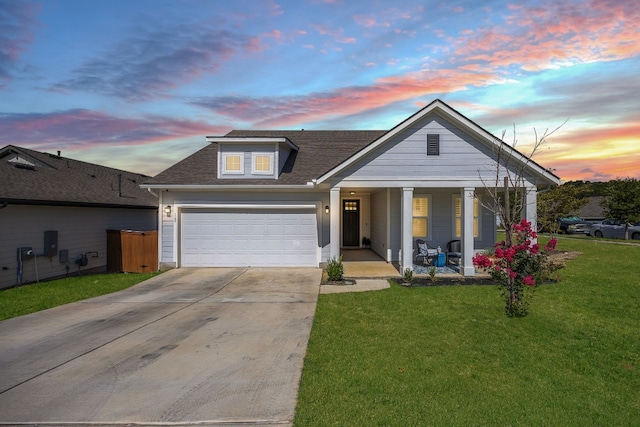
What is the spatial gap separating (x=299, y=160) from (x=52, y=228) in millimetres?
9997

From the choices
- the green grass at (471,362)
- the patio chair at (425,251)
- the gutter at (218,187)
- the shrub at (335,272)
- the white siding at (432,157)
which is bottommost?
the green grass at (471,362)

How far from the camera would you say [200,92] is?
14.9m

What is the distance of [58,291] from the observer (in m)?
10.9

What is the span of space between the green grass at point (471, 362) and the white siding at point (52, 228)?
10389 millimetres

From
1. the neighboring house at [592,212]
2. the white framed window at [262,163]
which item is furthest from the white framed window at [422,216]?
the neighboring house at [592,212]

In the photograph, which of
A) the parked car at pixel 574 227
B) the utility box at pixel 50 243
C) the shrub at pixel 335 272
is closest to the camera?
the shrub at pixel 335 272

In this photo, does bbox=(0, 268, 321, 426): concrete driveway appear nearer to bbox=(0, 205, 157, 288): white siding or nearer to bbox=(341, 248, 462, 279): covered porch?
bbox=(341, 248, 462, 279): covered porch

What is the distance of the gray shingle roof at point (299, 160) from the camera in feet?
48.6

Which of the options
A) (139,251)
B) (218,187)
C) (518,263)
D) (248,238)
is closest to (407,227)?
(518,263)

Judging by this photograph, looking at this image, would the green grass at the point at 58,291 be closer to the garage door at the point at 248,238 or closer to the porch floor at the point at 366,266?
the garage door at the point at 248,238

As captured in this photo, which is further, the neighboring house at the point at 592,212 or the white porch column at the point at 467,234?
the neighboring house at the point at 592,212

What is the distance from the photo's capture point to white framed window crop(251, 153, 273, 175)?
15211 millimetres

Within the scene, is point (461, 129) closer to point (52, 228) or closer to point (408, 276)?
point (408, 276)

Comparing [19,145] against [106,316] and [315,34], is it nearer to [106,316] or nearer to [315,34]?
[106,316]
